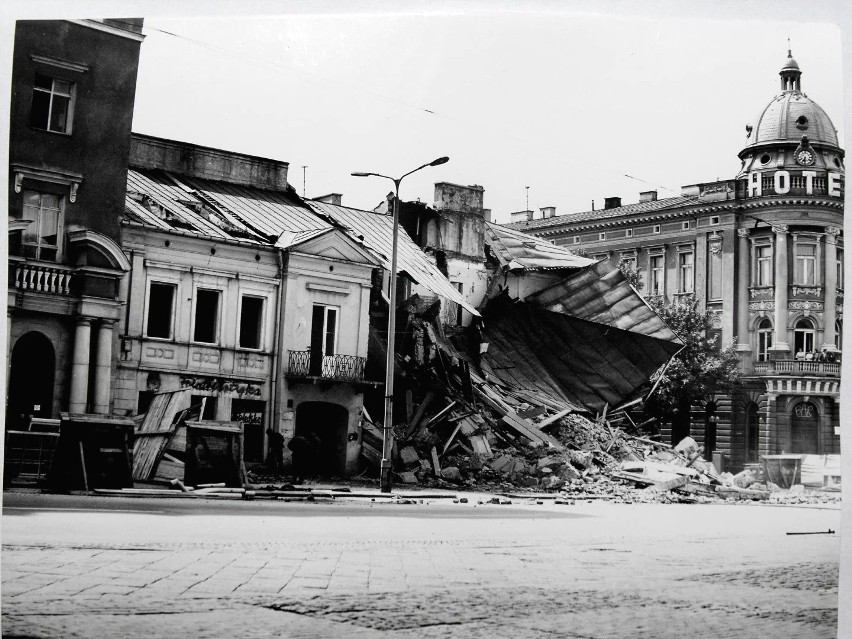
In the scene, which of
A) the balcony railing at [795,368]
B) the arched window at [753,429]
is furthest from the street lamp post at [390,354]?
the arched window at [753,429]

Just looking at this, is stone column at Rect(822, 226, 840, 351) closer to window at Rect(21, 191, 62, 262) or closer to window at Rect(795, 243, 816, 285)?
window at Rect(795, 243, 816, 285)

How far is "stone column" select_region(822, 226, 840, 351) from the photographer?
6297 millimetres

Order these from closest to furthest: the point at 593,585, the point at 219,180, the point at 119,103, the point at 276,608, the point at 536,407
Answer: the point at 276,608, the point at 593,585, the point at 119,103, the point at 219,180, the point at 536,407

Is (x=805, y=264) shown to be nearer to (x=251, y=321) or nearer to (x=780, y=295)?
(x=780, y=295)

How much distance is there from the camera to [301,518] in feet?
27.1

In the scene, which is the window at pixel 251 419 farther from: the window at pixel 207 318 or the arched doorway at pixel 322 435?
the window at pixel 207 318

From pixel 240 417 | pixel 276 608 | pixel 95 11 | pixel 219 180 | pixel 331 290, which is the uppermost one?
pixel 95 11

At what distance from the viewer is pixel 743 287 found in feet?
25.0

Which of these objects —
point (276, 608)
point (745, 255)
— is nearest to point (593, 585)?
point (276, 608)

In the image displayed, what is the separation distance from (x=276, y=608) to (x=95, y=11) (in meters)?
3.12

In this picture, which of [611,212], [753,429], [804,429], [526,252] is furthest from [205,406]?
[804,429]

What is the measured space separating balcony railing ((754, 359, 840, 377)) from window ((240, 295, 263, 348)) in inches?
128

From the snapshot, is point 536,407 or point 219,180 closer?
point 219,180

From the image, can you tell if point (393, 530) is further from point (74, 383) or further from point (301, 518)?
point (74, 383)
